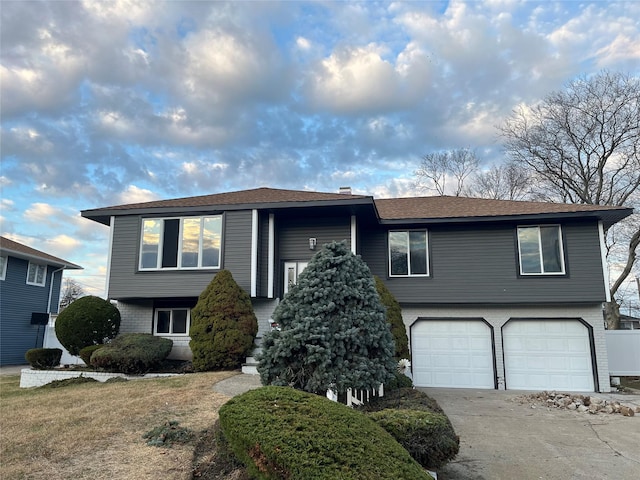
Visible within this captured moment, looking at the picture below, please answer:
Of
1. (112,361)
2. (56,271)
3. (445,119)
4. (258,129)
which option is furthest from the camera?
(56,271)

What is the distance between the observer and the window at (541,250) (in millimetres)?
12188

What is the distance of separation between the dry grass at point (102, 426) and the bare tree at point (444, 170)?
19.2 meters

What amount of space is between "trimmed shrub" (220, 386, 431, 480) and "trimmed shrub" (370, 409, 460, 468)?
26.7 inches

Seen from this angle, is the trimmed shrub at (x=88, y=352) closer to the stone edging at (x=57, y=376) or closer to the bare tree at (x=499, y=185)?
the stone edging at (x=57, y=376)

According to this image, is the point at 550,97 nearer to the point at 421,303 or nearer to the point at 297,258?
the point at 421,303

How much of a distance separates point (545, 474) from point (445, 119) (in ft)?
47.1

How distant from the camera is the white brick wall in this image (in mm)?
11812

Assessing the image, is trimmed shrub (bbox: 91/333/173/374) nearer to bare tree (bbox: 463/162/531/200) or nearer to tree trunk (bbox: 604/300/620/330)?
tree trunk (bbox: 604/300/620/330)

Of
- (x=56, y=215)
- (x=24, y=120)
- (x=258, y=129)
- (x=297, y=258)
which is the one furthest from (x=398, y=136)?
(x=56, y=215)

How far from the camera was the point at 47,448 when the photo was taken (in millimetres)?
5254

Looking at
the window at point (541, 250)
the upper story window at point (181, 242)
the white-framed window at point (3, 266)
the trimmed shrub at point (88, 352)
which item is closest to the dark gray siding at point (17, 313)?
the white-framed window at point (3, 266)

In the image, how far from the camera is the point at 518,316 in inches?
487

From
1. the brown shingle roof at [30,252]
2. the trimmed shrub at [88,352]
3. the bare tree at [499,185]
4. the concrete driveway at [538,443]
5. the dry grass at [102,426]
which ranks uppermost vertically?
the bare tree at [499,185]

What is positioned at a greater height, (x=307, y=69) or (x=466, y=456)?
(x=307, y=69)
